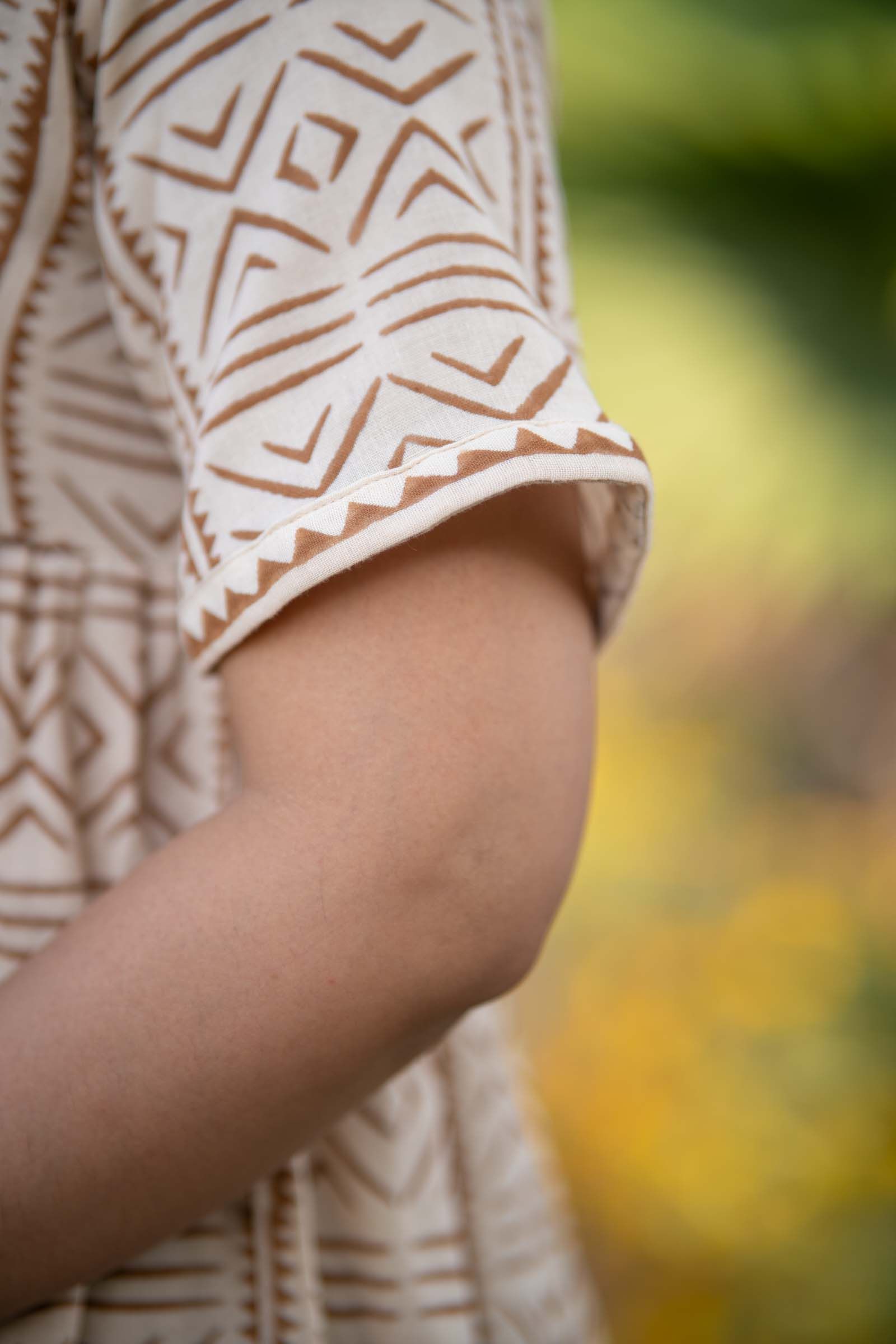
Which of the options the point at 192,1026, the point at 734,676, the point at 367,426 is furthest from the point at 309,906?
the point at 734,676

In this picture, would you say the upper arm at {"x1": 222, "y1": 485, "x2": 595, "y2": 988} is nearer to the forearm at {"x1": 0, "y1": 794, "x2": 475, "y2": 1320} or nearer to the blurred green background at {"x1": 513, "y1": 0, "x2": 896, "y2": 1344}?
the forearm at {"x1": 0, "y1": 794, "x2": 475, "y2": 1320}

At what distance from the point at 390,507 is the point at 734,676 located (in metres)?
1.83

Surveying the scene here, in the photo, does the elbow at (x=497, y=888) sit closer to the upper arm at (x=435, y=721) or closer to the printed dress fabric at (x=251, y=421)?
the upper arm at (x=435, y=721)

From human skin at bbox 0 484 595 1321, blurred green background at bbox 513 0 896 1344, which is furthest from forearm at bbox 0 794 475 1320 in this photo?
blurred green background at bbox 513 0 896 1344

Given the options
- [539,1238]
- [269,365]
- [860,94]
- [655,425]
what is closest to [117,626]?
[269,365]

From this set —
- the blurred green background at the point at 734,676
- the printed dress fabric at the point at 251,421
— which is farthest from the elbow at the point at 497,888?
the blurred green background at the point at 734,676

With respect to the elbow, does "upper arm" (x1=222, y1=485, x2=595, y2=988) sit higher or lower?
higher

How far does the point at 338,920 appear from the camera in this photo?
32 cm

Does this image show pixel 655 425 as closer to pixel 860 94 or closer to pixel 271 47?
pixel 860 94

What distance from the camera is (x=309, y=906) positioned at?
1.04ft

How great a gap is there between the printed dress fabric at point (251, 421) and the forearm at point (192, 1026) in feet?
0.27

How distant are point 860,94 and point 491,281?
2.01 m

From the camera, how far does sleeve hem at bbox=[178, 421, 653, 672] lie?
30cm

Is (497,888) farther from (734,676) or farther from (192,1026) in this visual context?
(734,676)
